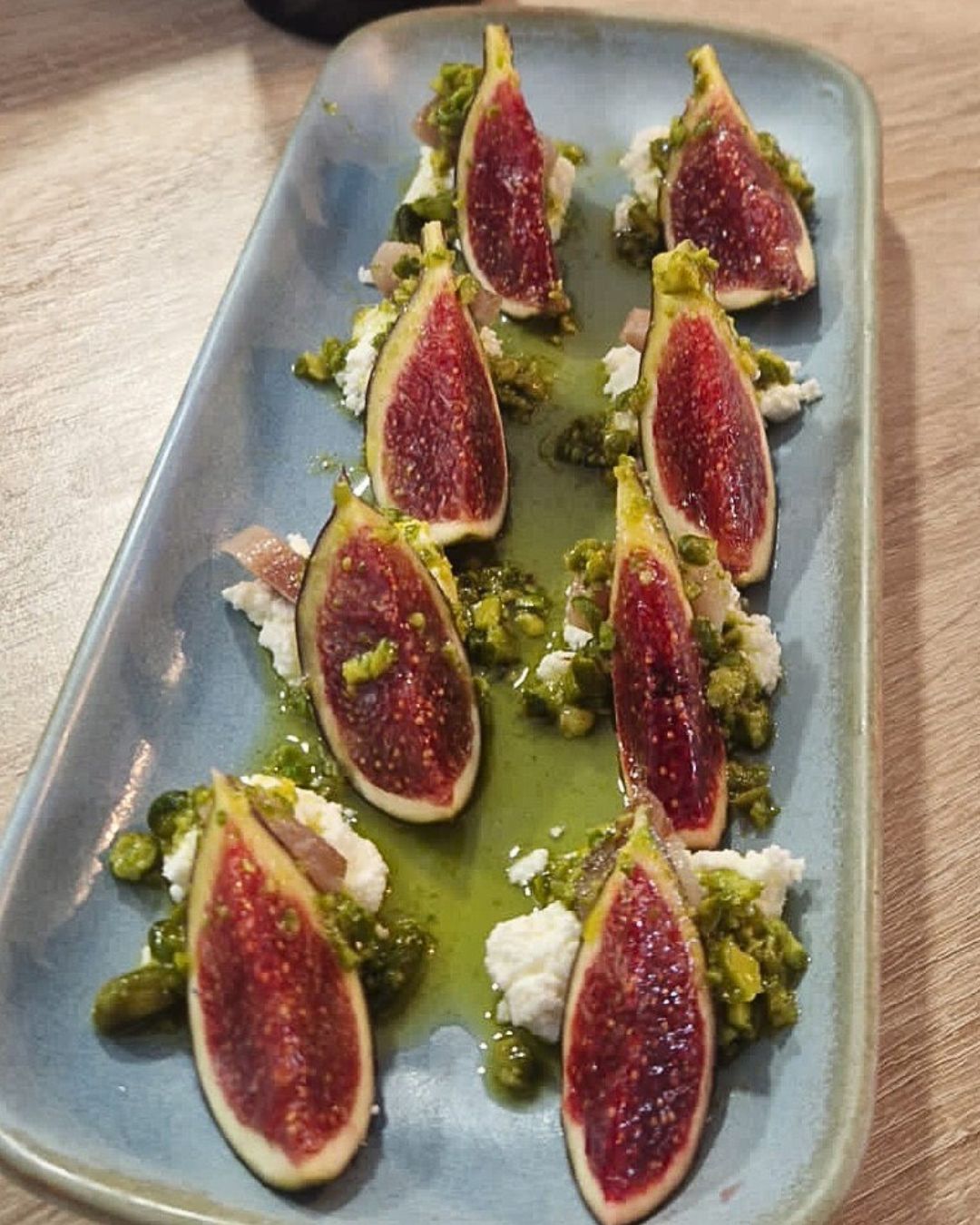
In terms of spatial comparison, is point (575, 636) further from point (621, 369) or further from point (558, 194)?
point (558, 194)

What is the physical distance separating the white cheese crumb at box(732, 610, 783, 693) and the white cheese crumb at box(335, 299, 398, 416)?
0.92m

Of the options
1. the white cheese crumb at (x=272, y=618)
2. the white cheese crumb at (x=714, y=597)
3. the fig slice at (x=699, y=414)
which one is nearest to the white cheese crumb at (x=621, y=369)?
the fig slice at (x=699, y=414)

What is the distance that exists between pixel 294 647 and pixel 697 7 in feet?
8.24

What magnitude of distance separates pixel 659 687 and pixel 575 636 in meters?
0.23

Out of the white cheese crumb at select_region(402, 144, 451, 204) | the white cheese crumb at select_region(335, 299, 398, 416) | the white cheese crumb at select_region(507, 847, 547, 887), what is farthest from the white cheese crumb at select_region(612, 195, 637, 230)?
the white cheese crumb at select_region(507, 847, 547, 887)

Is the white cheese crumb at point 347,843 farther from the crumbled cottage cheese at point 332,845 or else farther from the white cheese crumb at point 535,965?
the white cheese crumb at point 535,965

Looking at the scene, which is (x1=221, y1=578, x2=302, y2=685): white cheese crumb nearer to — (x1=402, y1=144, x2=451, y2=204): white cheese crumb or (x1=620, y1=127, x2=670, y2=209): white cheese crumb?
(x1=402, y1=144, x2=451, y2=204): white cheese crumb

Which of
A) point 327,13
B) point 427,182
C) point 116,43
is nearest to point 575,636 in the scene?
point 427,182

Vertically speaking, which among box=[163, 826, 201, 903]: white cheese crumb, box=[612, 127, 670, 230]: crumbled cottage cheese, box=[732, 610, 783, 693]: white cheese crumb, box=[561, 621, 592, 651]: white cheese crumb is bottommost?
box=[732, 610, 783, 693]: white cheese crumb

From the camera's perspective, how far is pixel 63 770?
204 cm

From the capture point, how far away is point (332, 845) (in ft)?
6.72

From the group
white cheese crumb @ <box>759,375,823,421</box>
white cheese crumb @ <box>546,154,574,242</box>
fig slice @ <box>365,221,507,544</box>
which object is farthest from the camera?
white cheese crumb @ <box>546,154,574,242</box>

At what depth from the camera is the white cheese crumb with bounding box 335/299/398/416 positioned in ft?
8.95

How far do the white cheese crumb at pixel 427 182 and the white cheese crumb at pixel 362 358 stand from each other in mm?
431
